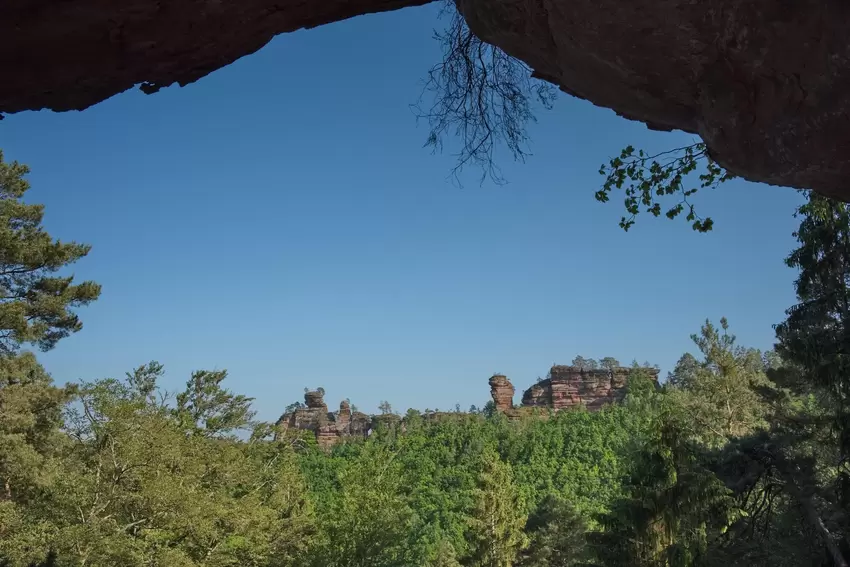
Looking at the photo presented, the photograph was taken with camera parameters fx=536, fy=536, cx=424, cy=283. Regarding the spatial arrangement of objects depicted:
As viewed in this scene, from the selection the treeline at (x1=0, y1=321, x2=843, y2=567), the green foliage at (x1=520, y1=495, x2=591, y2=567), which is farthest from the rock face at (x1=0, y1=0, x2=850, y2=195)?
the green foliage at (x1=520, y1=495, x2=591, y2=567)

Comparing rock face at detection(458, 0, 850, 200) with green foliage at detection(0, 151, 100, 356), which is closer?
Result: rock face at detection(458, 0, 850, 200)

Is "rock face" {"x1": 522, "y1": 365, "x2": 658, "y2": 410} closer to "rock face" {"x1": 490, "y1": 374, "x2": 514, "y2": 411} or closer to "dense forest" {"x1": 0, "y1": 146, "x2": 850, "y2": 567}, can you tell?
"rock face" {"x1": 490, "y1": 374, "x2": 514, "y2": 411}

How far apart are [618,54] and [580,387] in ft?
232

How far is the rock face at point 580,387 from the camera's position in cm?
6738

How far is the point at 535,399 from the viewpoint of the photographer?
70.5m

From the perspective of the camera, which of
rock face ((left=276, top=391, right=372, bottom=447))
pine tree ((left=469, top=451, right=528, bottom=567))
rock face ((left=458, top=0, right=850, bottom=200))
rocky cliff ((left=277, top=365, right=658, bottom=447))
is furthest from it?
rocky cliff ((left=277, top=365, right=658, bottom=447))

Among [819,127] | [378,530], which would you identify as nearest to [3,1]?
[819,127]

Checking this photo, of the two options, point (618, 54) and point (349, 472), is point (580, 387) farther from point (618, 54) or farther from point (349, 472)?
point (618, 54)

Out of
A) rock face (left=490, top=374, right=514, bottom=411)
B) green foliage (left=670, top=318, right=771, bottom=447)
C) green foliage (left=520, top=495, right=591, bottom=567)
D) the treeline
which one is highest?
rock face (left=490, top=374, right=514, bottom=411)

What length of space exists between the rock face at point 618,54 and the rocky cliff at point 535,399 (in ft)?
211

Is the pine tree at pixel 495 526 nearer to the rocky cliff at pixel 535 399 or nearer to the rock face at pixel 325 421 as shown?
the rocky cliff at pixel 535 399

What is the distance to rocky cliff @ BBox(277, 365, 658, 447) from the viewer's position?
6631 centimetres

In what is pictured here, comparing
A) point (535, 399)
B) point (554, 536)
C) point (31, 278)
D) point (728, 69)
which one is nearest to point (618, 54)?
point (728, 69)

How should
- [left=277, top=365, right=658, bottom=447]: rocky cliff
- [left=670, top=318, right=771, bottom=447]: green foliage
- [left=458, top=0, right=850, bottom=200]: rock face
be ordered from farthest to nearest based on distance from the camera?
1. [left=277, top=365, right=658, bottom=447]: rocky cliff
2. [left=670, top=318, right=771, bottom=447]: green foliage
3. [left=458, top=0, right=850, bottom=200]: rock face
